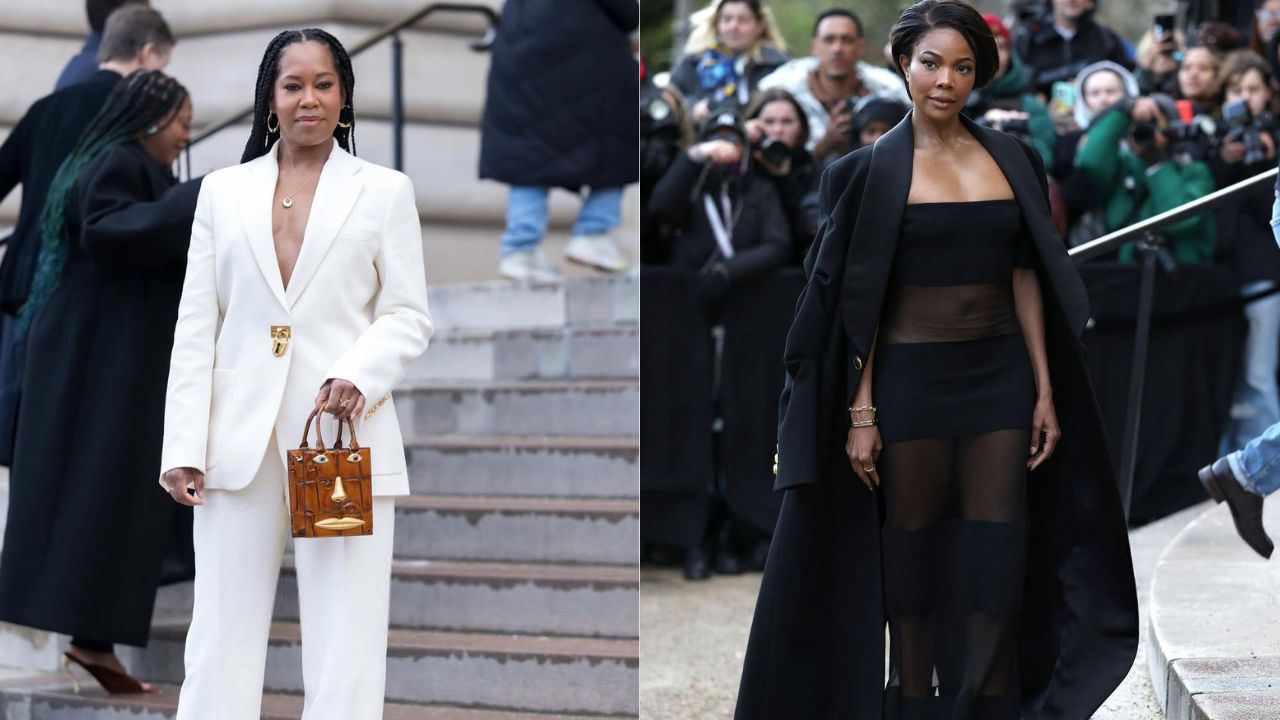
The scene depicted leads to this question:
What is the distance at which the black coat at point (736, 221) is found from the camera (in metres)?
9.13

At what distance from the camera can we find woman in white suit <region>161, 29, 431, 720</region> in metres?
4.86

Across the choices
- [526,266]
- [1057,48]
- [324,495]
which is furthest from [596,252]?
[324,495]

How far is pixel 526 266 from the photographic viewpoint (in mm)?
9945

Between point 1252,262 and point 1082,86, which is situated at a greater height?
point 1082,86

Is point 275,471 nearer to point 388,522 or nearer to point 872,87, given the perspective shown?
point 388,522

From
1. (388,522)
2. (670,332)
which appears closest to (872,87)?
(670,332)

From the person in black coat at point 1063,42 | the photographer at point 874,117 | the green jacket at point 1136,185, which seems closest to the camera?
the photographer at point 874,117

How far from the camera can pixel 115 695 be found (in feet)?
22.5

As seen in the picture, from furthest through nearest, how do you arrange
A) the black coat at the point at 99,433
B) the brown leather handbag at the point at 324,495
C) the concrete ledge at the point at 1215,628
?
1. the black coat at the point at 99,433
2. the concrete ledge at the point at 1215,628
3. the brown leather handbag at the point at 324,495

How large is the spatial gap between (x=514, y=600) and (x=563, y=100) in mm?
3580

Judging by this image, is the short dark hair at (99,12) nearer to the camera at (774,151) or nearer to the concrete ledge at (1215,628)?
the camera at (774,151)

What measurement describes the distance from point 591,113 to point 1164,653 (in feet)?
16.3

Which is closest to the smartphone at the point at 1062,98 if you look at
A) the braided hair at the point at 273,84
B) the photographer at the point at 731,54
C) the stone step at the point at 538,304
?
the photographer at the point at 731,54

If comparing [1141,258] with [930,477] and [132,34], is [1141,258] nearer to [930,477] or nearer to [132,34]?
[930,477]
